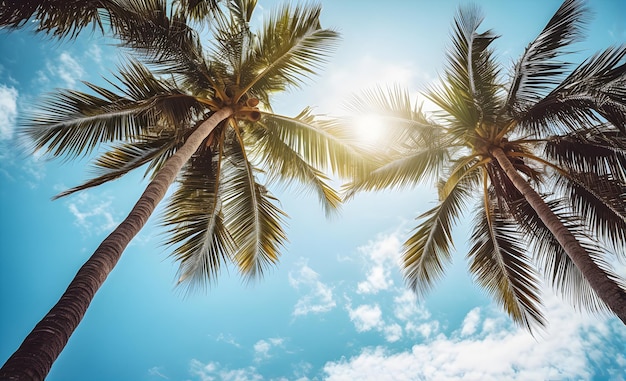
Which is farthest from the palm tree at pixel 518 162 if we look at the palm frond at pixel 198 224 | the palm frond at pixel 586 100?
the palm frond at pixel 198 224

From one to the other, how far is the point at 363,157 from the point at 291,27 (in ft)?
9.78

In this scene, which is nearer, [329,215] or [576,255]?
[576,255]

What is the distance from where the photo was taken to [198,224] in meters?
7.73

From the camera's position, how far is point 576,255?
5648 millimetres

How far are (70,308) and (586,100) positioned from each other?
7.87 m

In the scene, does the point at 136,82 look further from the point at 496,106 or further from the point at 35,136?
the point at 496,106

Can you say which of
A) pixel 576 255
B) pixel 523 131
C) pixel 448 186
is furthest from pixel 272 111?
pixel 576 255

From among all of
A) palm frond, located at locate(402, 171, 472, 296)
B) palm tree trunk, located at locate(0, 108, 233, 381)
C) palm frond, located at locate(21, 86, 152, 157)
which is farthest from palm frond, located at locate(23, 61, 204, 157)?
palm frond, located at locate(402, 171, 472, 296)

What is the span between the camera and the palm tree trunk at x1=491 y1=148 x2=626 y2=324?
4.80 meters

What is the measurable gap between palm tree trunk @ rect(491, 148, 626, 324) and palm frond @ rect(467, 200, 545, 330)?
1.60m

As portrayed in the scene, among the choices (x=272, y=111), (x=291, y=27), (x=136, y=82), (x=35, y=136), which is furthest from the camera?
(x=272, y=111)

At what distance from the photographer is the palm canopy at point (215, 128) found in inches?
283

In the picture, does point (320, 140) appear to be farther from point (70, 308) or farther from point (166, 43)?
point (70, 308)

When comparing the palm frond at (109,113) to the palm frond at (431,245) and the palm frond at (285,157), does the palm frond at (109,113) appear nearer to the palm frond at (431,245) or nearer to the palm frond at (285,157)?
the palm frond at (285,157)
